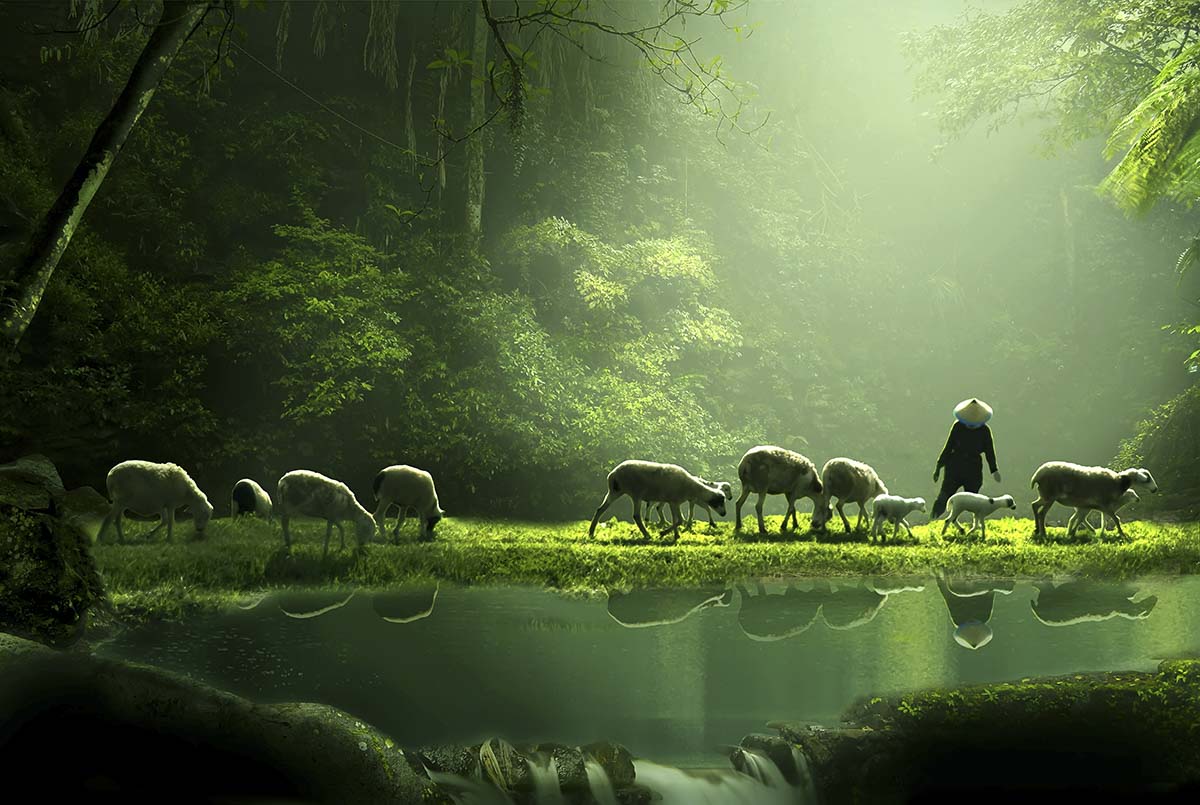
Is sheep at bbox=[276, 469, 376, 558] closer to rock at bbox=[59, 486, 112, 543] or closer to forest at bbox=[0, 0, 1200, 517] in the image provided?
rock at bbox=[59, 486, 112, 543]

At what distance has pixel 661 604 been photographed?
5293 mm

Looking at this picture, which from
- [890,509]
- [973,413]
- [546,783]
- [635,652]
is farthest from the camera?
[973,413]

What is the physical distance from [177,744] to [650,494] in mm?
5502

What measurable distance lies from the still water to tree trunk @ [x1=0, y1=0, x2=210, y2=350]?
1.52 metres

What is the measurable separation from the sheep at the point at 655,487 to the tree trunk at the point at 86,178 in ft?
15.7

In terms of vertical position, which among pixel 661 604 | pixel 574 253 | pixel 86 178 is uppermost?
pixel 574 253

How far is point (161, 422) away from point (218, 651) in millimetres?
6120

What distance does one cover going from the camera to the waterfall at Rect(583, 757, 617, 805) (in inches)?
111

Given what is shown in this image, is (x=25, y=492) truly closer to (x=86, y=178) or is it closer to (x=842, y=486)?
(x=86, y=178)

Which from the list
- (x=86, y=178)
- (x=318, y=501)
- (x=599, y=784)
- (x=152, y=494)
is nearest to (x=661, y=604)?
(x=599, y=784)

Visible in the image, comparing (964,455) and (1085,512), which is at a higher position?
(964,455)

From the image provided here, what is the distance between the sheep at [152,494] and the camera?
258 inches

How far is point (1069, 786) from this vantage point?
109 inches

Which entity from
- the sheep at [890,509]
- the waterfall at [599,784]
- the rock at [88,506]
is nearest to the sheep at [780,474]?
the sheep at [890,509]
